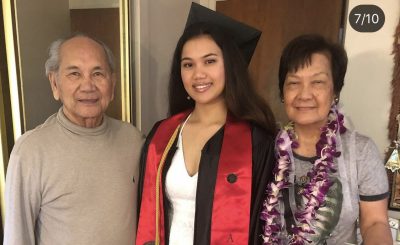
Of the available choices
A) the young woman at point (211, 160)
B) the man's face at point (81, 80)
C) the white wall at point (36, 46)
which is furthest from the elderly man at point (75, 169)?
the white wall at point (36, 46)

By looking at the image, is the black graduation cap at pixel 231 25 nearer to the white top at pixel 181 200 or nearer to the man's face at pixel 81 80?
the man's face at pixel 81 80

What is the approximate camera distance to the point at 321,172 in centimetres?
117

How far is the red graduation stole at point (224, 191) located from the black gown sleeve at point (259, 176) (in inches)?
1.0

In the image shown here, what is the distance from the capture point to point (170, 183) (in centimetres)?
133

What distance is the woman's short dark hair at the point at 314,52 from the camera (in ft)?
3.95

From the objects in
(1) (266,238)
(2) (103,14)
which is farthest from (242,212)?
(2) (103,14)

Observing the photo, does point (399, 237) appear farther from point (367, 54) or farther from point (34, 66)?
point (34, 66)

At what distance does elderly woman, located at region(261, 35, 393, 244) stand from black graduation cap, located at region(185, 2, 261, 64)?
0.22m

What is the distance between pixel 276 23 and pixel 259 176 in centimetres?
132

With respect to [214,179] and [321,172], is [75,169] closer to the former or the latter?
[214,179]

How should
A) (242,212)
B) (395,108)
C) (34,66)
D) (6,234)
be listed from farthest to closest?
(395,108)
(34,66)
(242,212)
(6,234)

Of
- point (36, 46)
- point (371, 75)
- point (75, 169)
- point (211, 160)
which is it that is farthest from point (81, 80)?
point (371, 75)

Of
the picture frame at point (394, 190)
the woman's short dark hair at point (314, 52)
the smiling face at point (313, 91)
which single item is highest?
the woman's short dark hair at point (314, 52)

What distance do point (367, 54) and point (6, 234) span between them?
1818mm
